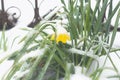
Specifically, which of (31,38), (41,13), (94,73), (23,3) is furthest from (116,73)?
(23,3)

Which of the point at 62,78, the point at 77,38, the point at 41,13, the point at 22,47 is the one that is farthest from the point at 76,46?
the point at 41,13

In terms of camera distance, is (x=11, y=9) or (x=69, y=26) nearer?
(x=69, y=26)

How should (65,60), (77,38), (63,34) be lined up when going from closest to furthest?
(63,34) < (65,60) < (77,38)

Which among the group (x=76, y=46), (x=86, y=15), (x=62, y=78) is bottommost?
(x=62, y=78)

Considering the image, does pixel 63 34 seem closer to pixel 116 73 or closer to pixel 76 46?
pixel 76 46

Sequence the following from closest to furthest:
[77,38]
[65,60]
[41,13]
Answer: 1. [65,60]
2. [77,38]
3. [41,13]

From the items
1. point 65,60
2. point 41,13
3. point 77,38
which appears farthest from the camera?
point 41,13

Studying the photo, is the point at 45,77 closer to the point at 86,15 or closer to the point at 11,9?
the point at 86,15

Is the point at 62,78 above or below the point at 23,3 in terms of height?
below

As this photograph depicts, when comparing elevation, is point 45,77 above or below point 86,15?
below
